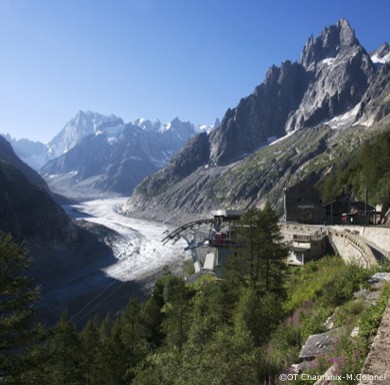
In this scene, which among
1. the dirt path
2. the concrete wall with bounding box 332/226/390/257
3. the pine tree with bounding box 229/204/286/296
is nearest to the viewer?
the dirt path

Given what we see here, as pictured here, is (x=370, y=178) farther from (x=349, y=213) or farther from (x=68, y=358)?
(x=68, y=358)

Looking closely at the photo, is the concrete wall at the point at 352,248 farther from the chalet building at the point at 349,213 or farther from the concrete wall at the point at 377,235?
the chalet building at the point at 349,213

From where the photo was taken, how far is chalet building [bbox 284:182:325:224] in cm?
7262

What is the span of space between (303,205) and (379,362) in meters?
66.4

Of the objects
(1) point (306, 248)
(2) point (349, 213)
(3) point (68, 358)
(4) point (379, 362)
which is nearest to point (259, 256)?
(1) point (306, 248)

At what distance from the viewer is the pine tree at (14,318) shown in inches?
688

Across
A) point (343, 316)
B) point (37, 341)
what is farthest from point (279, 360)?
point (37, 341)

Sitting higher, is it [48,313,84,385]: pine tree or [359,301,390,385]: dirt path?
[359,301,390,385]: dirt path

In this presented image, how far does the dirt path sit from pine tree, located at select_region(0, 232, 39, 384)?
15117 millimetres

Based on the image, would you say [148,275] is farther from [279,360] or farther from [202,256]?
[279,360]

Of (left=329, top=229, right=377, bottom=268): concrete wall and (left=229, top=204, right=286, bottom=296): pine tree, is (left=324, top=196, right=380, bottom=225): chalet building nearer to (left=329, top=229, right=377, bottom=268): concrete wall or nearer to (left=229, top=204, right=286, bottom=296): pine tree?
(left=329, top=229, right=377, bottom=268): concrete wall

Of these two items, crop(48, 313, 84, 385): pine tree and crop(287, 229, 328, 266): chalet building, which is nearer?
crop(48, 313, 84, 385): pine tree

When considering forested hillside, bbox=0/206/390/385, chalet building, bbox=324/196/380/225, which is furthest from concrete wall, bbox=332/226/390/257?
chalet building, bbox=324/196/380/225

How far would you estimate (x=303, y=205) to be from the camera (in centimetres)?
7281
